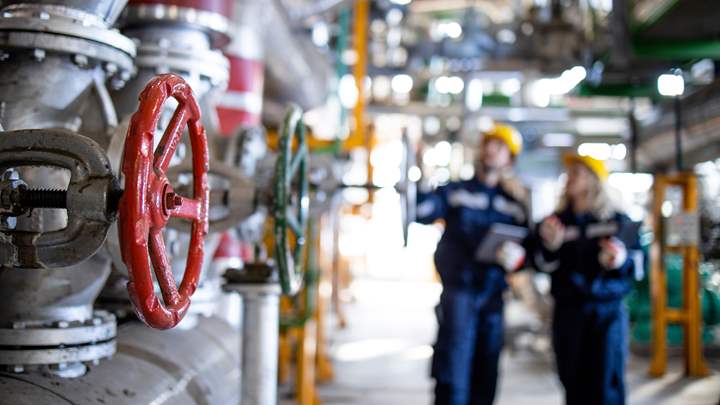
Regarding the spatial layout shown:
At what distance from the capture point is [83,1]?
51.1 inches

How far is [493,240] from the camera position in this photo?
252cm

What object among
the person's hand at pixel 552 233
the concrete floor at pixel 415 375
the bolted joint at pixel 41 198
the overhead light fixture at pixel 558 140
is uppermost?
the overhead light fixture at pixel 558 140

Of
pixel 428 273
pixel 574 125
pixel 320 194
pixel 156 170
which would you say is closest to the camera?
pixel 156 170

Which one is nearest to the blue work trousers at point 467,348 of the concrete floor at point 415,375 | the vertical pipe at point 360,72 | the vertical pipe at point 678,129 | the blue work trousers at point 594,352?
the blue work trousers at point 594,352

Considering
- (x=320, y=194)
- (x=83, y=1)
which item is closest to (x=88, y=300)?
(x=83, y=1)

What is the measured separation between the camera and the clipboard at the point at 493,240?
8.20 feet

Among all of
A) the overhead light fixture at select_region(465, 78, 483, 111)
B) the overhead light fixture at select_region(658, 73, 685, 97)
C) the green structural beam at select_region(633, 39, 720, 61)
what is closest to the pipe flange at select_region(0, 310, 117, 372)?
the green structural beam at select_region(633, 39, 720, 61)

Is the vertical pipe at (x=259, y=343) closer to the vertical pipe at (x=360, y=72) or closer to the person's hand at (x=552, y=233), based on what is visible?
the person's hand at (x=552, y=233)

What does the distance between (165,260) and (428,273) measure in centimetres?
1074

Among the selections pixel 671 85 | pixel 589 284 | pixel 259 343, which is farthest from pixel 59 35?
pixel 671 85

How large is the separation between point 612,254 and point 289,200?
4.39 feet

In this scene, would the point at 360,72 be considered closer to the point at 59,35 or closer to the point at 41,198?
the point at 59,35

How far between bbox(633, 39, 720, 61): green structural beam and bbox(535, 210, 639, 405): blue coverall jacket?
48.0 inches

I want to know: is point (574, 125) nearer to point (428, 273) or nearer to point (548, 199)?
point (548, 199)
